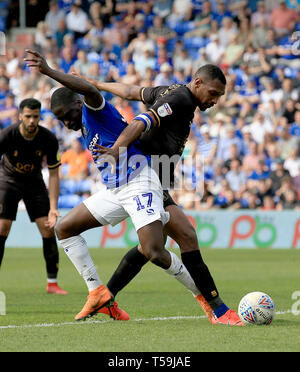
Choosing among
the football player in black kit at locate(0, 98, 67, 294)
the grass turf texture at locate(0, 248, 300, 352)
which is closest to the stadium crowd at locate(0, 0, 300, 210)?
the grass turf texture at locate(0, 248, 300, 352)

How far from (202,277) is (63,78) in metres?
2.27

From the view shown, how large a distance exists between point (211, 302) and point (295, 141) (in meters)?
13.2

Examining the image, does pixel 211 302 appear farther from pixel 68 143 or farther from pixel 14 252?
pixel 68 143

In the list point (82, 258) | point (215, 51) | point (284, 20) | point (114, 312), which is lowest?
point (114, 312)

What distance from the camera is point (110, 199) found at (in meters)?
7.49

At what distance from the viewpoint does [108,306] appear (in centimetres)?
764

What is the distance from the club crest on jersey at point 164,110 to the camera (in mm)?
7109

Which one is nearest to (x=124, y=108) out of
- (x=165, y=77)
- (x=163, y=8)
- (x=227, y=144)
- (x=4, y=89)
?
(x=165, y=77)

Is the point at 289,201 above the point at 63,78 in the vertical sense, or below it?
below

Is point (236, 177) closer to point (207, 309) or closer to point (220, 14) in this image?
point (220, 14)

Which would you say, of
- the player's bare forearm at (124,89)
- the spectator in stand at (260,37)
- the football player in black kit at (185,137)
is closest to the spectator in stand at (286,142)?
the spectator in stand at (260,37)

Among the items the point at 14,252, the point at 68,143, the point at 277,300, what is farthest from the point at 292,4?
the point at 277,300

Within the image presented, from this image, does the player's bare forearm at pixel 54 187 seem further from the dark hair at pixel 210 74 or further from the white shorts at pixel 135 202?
the dark hair at pixel 210 74

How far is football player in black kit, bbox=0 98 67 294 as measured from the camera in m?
10.1
